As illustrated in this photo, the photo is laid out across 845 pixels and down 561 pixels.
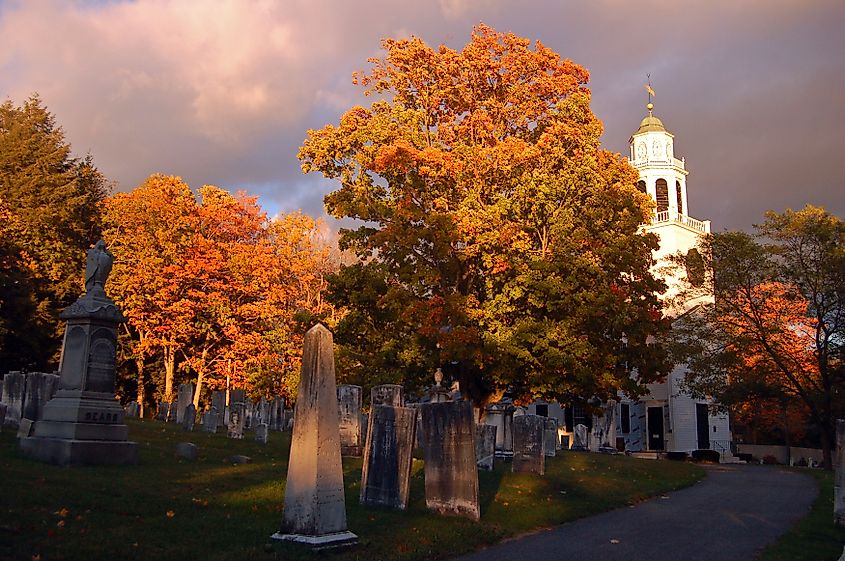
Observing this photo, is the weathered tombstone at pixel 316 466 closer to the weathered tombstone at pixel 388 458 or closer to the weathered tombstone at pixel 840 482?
the weathered tombstone at pixel 388 458

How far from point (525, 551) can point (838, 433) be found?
698cm

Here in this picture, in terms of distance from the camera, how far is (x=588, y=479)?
18219mm

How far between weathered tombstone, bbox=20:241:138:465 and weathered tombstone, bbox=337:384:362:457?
5.93 m

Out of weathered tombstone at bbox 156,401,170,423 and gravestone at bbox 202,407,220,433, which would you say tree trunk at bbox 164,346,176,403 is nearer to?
weathered tombstone at bbox 156,401,170,423

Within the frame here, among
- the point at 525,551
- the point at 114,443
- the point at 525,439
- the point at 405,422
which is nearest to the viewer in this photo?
the point at 525,551

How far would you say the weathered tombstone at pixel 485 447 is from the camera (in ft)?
60.3

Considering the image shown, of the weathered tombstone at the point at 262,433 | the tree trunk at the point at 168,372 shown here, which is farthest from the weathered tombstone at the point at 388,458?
the tree trunk at the point at 168,372

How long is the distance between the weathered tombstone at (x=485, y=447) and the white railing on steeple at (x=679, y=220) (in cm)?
3296

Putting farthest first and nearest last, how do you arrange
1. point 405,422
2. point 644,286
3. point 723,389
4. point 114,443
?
point 723,389 < point 644,286 < point 114,443 < point 405,422

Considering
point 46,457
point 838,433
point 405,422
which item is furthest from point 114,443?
point 838,433

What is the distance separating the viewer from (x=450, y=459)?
1207 centimetres

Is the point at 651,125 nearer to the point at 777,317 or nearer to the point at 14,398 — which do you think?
the point at 777,317

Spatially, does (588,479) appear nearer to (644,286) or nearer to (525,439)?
(525,439)

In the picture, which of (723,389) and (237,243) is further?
(237,243)
